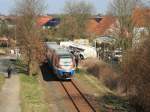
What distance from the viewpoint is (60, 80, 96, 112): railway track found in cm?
2370

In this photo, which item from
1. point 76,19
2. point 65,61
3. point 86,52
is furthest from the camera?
point 76,19

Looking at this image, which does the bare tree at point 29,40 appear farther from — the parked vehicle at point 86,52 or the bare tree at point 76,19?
the bare tree at point 76,19

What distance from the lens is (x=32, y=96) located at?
26484mm

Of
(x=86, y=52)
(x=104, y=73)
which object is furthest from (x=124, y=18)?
(x=104, y=73)

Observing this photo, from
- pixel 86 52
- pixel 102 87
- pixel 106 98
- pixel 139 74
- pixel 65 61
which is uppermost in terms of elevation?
pixel 139 74

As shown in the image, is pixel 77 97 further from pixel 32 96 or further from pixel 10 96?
pixel 10 96

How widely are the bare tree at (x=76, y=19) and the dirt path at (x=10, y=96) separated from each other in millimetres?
45243

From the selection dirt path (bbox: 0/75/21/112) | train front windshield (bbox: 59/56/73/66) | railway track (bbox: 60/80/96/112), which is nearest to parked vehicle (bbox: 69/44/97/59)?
train front windshield (bbox: 59/56/73/66)

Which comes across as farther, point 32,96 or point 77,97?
point 77,97

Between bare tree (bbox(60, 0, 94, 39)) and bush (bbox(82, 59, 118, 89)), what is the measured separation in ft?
112

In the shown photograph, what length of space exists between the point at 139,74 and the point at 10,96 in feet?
28.3

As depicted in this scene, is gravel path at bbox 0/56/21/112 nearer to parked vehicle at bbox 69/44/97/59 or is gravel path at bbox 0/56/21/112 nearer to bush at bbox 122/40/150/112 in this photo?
bush at bbox 122/40/150/112

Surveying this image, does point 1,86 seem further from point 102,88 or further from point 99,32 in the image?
point 99,32

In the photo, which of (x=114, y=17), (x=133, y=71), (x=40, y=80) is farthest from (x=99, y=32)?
(x=133, y=71)
